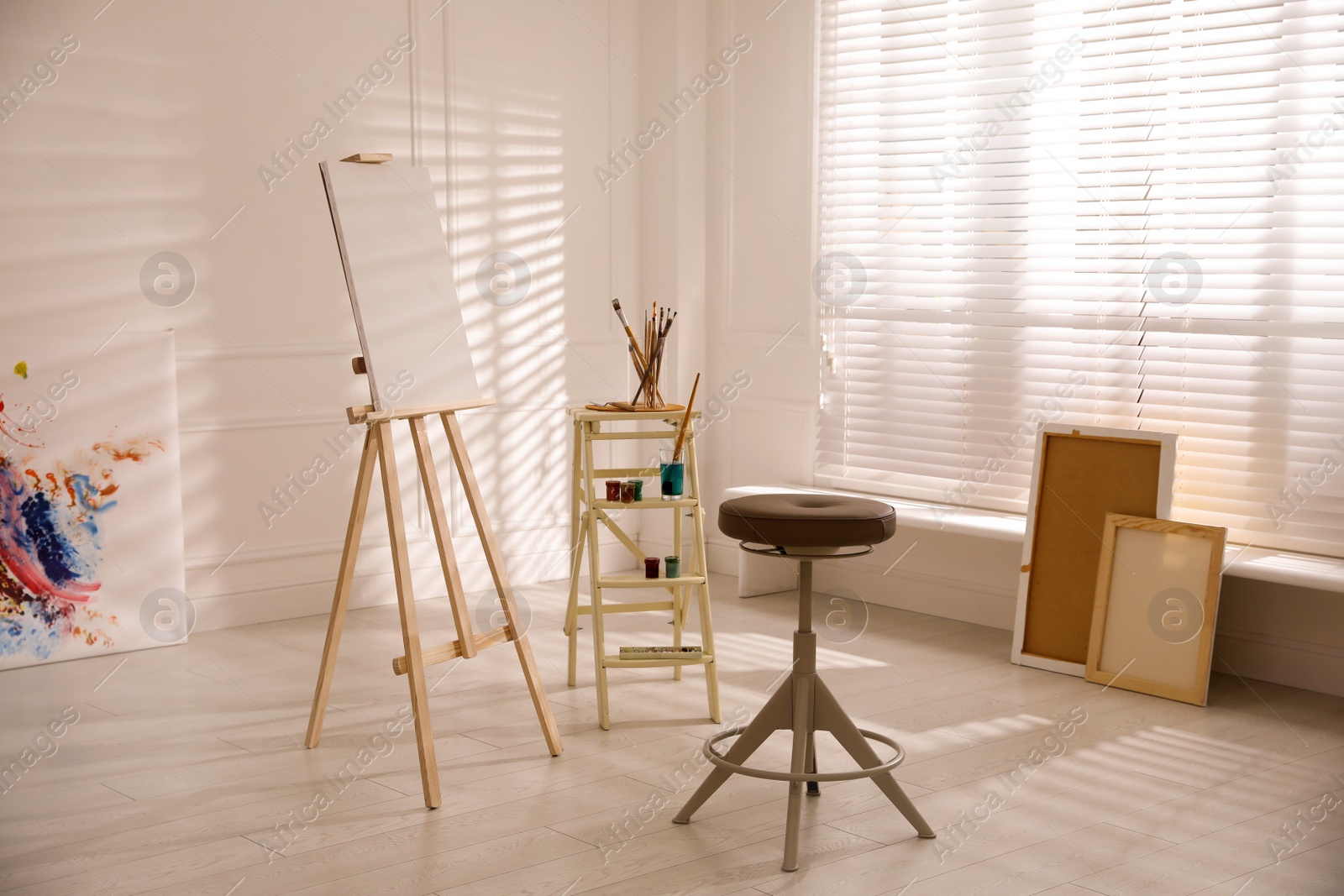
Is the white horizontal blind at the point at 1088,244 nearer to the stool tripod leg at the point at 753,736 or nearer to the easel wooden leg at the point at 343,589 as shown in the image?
the stool tripod leg at the point at 753,736

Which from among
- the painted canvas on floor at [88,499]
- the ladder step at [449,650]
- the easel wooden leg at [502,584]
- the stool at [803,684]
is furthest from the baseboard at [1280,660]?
the painted canvas on floor at [88,499]

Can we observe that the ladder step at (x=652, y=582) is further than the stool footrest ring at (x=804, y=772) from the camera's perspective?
Yes

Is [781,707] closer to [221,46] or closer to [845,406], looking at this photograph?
[845,406]

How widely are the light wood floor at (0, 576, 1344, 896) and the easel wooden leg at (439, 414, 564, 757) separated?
116 millimetres

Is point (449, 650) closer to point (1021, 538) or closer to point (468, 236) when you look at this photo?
point (1021, 538)

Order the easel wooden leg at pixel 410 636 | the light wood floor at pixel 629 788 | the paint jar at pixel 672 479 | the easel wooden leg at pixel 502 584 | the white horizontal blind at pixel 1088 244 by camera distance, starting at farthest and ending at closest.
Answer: the white horizontal blind at pixel 1088 244 → the paint jar at pixel 672 479 → the easel wooden leg at pixel 502 584 → the easel wooden leg at pixel 410 636 → the light wood floor at pixel 629 788

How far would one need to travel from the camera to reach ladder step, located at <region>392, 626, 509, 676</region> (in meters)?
3.07

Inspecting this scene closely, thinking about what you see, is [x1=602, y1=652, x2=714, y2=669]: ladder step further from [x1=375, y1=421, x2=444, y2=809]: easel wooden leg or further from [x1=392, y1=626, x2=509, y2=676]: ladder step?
[x1=375, y1=421, x2=444, y2=809]: easel wooden leg

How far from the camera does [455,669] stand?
421 cm

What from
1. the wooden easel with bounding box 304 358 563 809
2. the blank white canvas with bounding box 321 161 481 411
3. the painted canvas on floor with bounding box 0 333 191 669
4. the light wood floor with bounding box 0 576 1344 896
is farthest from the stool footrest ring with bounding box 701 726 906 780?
the painted canvas on floor with bounding box 0 333 191 669

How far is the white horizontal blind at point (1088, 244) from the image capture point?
153 inches

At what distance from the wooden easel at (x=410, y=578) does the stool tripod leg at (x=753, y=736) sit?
1.94 feet

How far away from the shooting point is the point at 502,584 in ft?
10.9

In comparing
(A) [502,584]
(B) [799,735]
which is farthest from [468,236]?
(B) [799,735]
